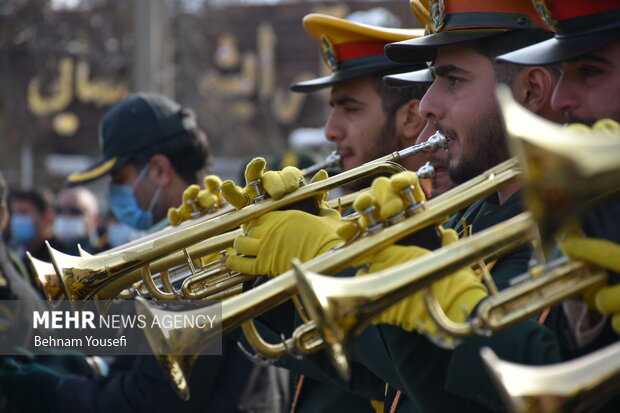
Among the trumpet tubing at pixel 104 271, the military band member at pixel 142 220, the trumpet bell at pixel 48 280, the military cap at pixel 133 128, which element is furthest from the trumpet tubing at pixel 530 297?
the military cap at pixel 133 128

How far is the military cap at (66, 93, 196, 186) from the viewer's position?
194 inches

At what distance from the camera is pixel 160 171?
4891 mm

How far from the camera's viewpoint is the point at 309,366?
124 inches

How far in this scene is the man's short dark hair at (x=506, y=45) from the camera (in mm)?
2764

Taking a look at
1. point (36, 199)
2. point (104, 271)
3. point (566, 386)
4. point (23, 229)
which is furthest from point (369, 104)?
point (36, 199)

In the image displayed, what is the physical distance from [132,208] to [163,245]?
2002mm

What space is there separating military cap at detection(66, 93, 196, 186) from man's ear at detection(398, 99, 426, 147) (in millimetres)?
1574

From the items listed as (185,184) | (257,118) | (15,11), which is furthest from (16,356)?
(257,118)

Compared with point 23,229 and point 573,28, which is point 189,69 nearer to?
point 23,229

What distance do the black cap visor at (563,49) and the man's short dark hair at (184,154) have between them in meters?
2.76

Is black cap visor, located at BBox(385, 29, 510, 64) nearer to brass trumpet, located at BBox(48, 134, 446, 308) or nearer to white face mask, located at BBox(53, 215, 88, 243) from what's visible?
brass trumpet, located at BBox(48, 134, 446, 308)

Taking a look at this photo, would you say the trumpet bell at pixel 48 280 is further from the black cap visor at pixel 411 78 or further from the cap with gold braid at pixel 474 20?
the cap with gold braid at pixel 474 20

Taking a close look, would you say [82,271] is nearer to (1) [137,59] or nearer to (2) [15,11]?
(1) [137,59]

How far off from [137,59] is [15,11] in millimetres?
5022
